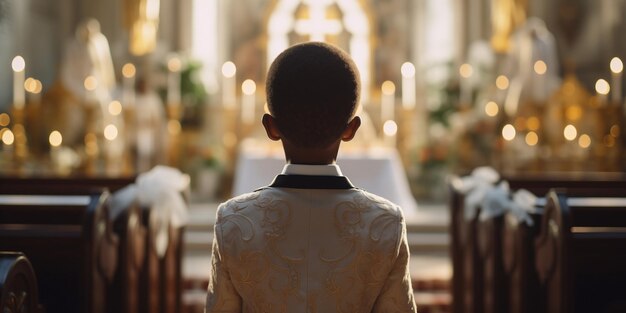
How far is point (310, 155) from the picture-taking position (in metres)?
1.74

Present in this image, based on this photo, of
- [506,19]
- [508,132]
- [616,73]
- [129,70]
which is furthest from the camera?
[129,70]

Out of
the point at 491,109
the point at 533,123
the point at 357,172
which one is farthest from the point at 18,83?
the point at 533,123

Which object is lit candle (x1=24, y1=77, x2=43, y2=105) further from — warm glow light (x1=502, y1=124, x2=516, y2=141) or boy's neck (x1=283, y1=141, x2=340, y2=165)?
boy's neck (x1=283, y1=141, x2=340, y2=165)

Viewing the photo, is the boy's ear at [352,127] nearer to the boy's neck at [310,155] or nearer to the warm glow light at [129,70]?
the boy's neck at [310,155]

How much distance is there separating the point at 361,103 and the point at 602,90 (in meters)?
3.15

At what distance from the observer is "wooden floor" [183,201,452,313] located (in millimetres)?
5785

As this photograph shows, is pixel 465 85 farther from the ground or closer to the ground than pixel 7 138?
farther from the ground

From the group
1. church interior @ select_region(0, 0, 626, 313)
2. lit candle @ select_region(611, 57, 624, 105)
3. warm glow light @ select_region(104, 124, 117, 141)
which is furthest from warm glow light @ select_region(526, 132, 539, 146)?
warm glow light @ select_region(104, 124, 117, 141)

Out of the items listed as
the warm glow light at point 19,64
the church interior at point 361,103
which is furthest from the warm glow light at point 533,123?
the warm glow light at point 19,64

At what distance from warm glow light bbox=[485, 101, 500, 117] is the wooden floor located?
61.8 inches

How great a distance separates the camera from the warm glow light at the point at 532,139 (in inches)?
403

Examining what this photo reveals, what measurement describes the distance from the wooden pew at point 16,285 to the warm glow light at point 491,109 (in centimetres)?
882

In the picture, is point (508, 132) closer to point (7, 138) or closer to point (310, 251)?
point (7, 138)

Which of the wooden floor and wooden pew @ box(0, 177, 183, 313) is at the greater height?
wooden pew @ box(0, 177, 183, 313)
